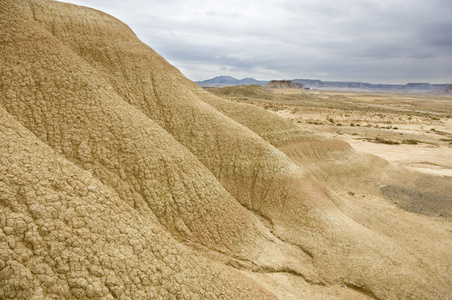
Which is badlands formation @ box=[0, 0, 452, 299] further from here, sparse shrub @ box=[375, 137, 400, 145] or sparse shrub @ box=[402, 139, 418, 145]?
sparse shrub @ box=[402, 139, 418, 145]

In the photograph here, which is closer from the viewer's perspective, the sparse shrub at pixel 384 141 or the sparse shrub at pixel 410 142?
the sparse shrub at pixel 384 141

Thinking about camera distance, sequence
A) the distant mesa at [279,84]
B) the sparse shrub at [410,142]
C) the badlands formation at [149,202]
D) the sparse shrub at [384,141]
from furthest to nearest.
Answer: the distant mesa at [279,84], the sparse shrub at [410,142], the sparse shrub at [384,141], the badlands formation at [149,202]

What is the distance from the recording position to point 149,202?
7422 millimetres

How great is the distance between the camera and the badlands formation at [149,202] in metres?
4.82

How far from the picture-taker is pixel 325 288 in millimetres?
7906

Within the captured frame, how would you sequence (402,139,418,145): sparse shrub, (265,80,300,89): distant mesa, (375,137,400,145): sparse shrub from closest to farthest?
(375,137,400,145): sparse shrub
(402,139,418,145): sparse shrub
(265,80,300,89): distant mesa

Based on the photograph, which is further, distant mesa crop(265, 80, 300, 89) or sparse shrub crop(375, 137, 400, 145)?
distant mesa crop(265, 80, 300, 89)

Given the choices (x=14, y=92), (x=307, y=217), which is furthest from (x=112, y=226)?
(x=307, y=217)

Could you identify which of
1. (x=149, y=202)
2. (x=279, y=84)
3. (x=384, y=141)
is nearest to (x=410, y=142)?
(x=384, y=141)

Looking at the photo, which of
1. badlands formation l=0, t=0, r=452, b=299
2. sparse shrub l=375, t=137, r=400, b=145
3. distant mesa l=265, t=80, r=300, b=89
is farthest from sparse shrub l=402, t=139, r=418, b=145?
distant mesa l=265, t=80, r=300, b=89

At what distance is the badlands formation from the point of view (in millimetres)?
4820

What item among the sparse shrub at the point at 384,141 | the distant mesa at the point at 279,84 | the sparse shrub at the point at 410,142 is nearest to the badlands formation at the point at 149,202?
the sparse shrub at the point at 384,141

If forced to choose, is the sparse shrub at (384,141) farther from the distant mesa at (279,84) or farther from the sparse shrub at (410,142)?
the distant mesa at (279,84)

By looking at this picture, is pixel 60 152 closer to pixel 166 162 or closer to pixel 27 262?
pixel 166 162
